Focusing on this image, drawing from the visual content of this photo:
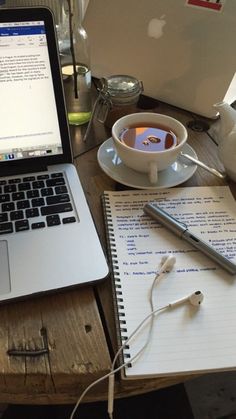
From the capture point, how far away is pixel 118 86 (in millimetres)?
704

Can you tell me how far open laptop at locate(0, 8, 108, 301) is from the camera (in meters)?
0.46

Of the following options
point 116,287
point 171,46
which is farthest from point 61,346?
point 171,46

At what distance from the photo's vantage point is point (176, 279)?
0.47 m

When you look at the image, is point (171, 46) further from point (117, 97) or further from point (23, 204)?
point (23, 204)

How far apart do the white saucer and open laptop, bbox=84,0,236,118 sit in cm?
18

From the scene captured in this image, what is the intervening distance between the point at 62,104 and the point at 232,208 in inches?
11.7

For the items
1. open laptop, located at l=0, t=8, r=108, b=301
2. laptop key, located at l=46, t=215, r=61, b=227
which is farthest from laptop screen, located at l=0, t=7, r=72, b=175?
laptop key, located at l=46, t=215, r=61, b=227

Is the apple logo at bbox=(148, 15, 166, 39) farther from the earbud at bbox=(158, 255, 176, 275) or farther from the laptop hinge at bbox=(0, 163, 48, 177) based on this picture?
the earbud at bbox=(158, 255, 176, 275)

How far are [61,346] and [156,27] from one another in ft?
1.99

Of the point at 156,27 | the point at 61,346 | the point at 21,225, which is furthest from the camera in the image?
the point at 156,27

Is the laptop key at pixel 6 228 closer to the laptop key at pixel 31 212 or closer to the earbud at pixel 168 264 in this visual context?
the laptop key at pixel 31 212

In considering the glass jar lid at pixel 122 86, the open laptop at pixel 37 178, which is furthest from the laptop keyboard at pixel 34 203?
the glass jar lid at pixel 122 86

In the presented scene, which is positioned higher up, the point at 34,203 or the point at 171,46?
the point at 171,46

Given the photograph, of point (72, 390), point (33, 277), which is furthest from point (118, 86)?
point (72, 390)
